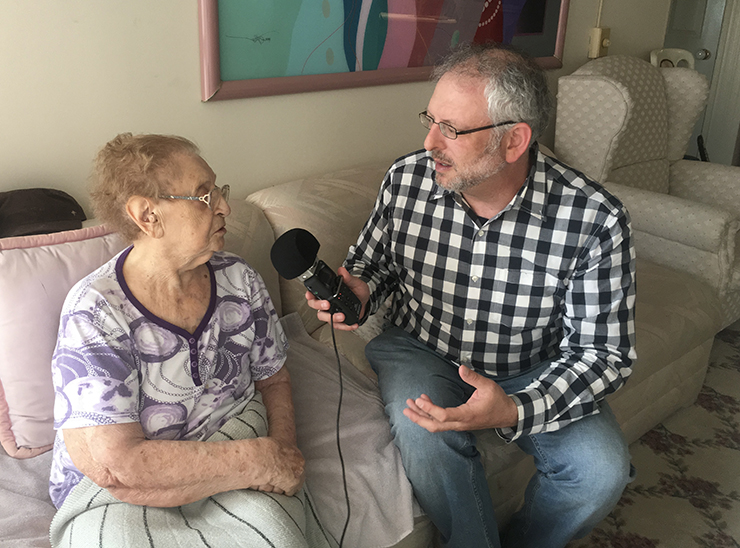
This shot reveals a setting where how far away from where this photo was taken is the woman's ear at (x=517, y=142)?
4.86 feet

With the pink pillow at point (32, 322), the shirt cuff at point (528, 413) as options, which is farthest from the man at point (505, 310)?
the pink pillow at point (32, 322)

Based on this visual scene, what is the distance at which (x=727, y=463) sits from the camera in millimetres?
2164

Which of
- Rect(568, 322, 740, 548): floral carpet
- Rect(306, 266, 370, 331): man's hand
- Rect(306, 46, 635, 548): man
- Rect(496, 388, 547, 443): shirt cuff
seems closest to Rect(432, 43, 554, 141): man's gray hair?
Rect(306, 46, 635, 548): man

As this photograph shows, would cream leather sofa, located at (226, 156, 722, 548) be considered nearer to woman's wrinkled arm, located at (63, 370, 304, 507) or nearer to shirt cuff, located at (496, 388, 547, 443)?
shirt cuff, located at (496, 388, 547, 443)

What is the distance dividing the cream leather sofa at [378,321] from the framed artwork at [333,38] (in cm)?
32

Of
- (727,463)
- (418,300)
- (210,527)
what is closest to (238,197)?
(418,300)

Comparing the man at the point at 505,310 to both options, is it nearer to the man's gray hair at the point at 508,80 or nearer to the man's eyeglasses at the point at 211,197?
the man's gray hair at the point at 508,80

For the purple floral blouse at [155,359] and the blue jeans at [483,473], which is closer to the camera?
the purple floral blouse at [155,359]

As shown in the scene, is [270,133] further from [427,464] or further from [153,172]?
[427,464]

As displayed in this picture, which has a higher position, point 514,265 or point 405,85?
point 405,85

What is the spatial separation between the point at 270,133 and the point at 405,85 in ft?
1.99

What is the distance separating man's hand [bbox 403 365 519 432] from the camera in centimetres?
130

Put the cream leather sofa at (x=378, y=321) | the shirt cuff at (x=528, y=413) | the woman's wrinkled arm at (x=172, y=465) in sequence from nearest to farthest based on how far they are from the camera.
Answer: the woman's wrinkled arm at (x=172, y=465) < the shirt cuff at (x=528, y=413) < the cream leather sofa at (x=378, y=321)

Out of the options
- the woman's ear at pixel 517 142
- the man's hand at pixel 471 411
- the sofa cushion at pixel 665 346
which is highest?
the woman's ear at pixel 517 142
